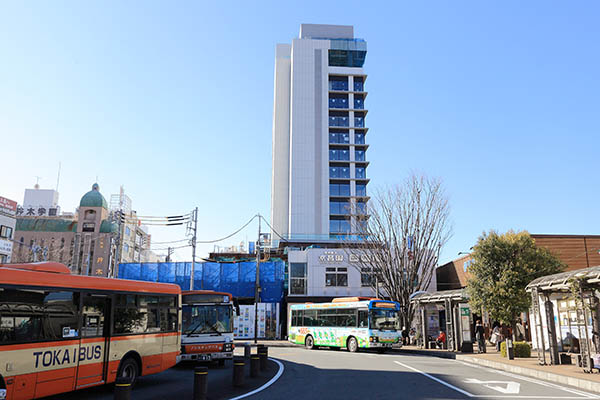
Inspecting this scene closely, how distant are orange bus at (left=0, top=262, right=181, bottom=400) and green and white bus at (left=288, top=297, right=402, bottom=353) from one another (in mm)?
13423

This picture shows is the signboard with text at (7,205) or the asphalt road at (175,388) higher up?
the signboard with text at (7,205)

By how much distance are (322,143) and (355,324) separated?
165 feet

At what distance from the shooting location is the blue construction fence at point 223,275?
4475cm

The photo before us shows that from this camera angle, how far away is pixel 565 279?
15.7 m

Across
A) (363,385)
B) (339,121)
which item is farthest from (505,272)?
(339,121)

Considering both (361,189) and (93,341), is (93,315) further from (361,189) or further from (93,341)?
(361,189)

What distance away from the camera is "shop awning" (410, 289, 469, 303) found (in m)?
24.6

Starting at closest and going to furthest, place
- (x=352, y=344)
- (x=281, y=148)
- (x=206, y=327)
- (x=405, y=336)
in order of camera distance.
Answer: (x=206, y=327) < (x=352, y=344) < (x=405, y=336) < (x=281, y=148)

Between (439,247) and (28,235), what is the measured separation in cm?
9720

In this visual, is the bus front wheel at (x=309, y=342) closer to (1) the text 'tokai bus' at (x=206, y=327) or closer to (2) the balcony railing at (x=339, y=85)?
(1) the text 'tokai bus' at (x=206, y=327)

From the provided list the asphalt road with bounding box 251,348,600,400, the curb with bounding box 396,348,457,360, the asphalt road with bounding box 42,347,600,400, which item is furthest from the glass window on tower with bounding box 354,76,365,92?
the asphalt road with bounding box 42,347,600,400

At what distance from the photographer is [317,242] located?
62.4 metres

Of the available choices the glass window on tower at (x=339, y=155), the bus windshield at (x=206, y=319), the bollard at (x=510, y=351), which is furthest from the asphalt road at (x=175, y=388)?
the glass window on tower at (x=339, y=155)

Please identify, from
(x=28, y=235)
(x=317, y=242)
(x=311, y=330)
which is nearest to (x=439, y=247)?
(x=311, y=330)
